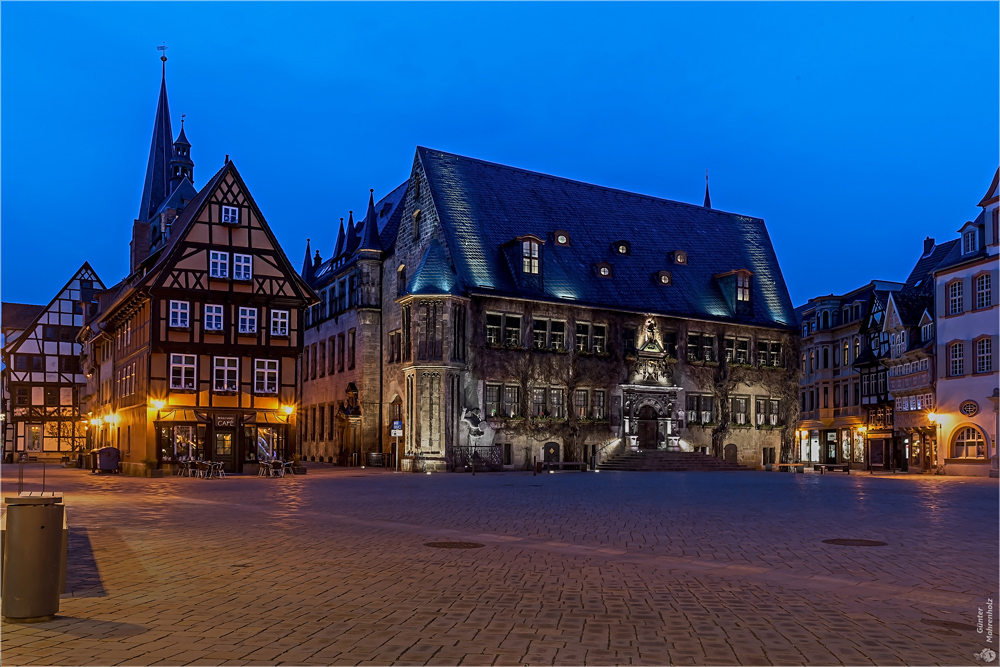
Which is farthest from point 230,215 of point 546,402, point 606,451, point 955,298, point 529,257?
point 955,298

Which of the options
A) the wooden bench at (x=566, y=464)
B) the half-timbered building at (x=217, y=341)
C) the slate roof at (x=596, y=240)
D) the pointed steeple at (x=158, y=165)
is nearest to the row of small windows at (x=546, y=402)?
the wooden bench at (x=566, y=464)

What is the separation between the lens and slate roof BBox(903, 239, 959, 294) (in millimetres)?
59656

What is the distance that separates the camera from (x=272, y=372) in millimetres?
44000

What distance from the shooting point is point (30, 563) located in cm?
809

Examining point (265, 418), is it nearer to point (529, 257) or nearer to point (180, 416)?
point (180, 416)

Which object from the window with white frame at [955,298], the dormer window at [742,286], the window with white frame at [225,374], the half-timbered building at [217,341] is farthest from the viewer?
the dormer window at [742,286]

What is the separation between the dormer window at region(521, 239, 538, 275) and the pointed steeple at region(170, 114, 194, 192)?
28184 mm

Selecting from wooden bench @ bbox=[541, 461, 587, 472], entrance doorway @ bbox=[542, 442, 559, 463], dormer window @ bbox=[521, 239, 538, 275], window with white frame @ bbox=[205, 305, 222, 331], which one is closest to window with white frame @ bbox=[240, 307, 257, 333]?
window with white frame @ bbox=[205, 305, 222, 331]

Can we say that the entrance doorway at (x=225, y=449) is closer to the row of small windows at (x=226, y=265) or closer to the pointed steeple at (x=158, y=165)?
the row of small windows at (x=226, y=265)

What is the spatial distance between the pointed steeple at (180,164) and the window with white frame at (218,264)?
25.5m

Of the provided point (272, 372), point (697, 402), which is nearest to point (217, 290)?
point (272, 372)

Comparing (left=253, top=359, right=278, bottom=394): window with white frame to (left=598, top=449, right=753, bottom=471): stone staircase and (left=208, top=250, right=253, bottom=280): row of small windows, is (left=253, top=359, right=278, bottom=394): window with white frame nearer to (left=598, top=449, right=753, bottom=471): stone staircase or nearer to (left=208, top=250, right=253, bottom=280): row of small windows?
(left=208, top=250, right=253, bottom=280): row of small windows

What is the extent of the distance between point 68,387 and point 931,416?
2453 inches

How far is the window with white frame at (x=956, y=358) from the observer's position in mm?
50219
